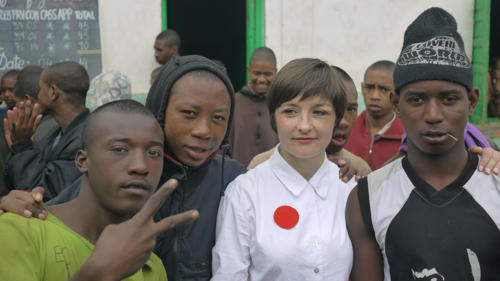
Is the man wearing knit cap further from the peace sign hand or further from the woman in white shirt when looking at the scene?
the peace sign hand

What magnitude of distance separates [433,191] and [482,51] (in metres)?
5.15

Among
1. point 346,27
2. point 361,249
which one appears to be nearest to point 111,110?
point 361,249

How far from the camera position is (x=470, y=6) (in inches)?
240

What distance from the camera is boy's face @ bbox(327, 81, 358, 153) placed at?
2.71 meters

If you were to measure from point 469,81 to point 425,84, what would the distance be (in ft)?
0.56

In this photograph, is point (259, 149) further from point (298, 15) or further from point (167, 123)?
point (167, 123)

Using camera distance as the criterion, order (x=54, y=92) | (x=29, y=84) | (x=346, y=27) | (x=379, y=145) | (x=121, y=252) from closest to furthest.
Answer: (x=121, y=252) < (x=54, y=92) < (x=379, y=145) < (x=29, y=84) < (x=346, y=27)

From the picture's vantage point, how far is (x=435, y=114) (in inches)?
63.2

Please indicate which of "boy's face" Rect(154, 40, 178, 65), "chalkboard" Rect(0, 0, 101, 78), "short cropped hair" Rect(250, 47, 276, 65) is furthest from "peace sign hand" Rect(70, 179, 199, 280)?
"chalkboard" Rect(0, 0, 101, 78)

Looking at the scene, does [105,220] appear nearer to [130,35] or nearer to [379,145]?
[379,145]

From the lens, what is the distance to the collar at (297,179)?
1.94m

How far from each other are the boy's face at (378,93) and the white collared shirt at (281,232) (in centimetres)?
183

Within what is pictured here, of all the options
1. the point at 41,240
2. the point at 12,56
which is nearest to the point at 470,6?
the point at 12,56

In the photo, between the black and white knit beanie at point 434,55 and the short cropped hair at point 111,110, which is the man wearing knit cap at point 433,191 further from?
the short cropped hair at point 111,110
